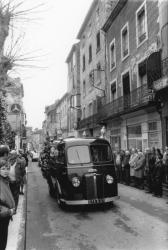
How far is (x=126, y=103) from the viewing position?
1933 cm

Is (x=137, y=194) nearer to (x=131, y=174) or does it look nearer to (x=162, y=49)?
(x=131, y=174)

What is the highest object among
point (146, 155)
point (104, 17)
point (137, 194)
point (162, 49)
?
point (104, 17)

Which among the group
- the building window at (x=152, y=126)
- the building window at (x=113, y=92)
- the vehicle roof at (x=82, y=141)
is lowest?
the vehicle roof at (x=82, y=141)

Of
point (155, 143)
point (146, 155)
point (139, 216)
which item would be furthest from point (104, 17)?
point (139, 216)

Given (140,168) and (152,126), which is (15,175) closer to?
(140,168)

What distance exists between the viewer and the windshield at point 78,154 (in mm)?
9328

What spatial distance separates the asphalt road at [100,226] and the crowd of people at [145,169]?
970 millimetres

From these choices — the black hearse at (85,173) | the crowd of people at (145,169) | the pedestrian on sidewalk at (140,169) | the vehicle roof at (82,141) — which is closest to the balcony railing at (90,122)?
the crowd of people at (145,169)

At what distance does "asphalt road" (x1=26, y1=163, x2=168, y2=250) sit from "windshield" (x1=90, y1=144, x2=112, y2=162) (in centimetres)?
151

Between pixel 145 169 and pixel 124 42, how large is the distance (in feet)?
40.7

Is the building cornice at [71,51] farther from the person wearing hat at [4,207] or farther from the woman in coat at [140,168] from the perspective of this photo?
the person wearing hat at [4,207]

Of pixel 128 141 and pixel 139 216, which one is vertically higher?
pixel 128 141

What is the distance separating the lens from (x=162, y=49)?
50.3 ft

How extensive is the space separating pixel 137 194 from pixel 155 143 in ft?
19.1
